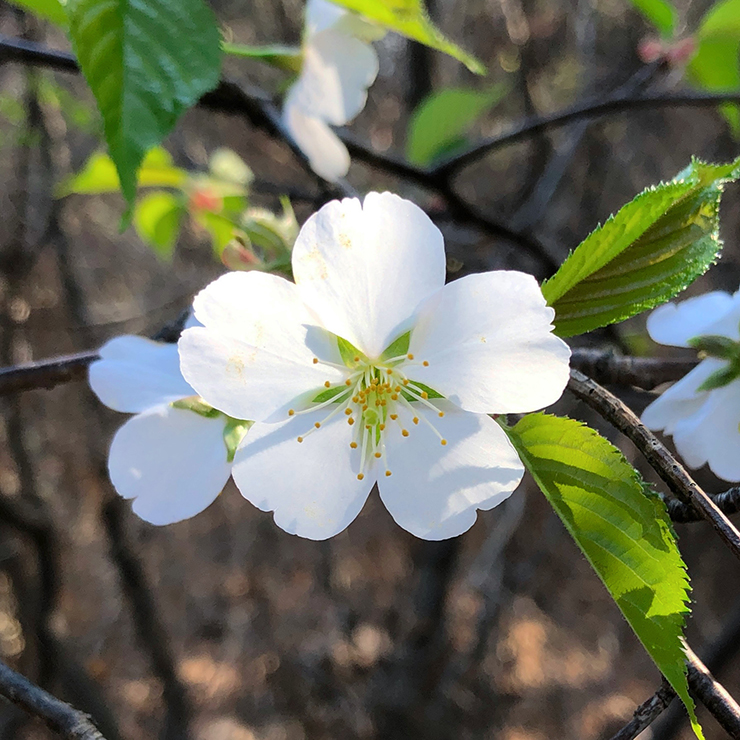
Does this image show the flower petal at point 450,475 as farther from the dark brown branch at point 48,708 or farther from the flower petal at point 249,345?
the dark brown branch at point 48,708

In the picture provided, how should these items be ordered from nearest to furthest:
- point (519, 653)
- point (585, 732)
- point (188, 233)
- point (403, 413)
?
1. point (403, 413)
2. point (585, 732)
3. point (519, 653)
4. point (188, 233)

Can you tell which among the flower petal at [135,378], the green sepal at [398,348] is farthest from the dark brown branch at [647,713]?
the flower petal at [135,378]

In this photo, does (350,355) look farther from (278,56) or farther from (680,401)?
(278,56)

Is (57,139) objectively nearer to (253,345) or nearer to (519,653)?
(253,345)

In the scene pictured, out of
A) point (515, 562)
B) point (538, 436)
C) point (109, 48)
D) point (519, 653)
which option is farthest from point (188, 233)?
point (538, 436)

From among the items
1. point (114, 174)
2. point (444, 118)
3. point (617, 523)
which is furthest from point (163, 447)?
point (444, 118)

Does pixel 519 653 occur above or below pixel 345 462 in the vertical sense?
below
